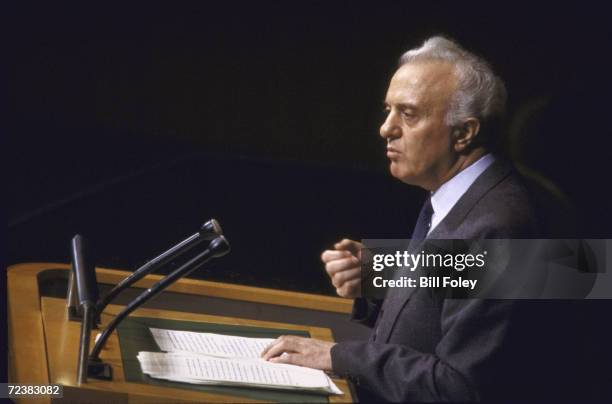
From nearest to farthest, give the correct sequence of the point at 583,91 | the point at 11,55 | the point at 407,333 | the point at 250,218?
the point at 407,333, the point at 583,91, the point at 11,55, the point at 250,218

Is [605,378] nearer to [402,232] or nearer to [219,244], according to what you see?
[402,232]

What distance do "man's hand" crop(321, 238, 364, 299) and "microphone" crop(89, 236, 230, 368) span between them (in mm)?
438

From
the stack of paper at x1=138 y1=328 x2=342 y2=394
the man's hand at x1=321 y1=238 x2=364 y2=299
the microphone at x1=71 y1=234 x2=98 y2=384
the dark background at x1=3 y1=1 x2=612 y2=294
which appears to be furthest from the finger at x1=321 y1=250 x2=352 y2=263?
the dark background at x1=3 y1=1 x2=612 y2=294

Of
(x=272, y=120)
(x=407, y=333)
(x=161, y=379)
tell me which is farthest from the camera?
(x=272, y=120)

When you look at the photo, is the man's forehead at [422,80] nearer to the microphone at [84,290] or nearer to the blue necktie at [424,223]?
the blue necktie at [424,223]

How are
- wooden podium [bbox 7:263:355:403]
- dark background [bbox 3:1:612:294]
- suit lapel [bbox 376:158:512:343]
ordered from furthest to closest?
dark background [bbox 3:1:612:294] → suit lapel [bbox 376:158:512:343] → wooden podium [bbox 7:263:355:403]

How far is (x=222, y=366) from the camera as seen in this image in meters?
2.25

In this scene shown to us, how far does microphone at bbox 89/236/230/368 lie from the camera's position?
86.2 inches

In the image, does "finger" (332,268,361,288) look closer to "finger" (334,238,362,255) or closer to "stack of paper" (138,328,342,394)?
"finger" (334,238,362,255)

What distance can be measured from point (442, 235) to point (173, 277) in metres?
0.70

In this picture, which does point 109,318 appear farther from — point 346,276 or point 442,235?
point 442,235

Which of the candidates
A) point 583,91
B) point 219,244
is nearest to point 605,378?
point 583,91

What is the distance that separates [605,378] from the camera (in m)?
2.71

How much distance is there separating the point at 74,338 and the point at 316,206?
4.74ft
